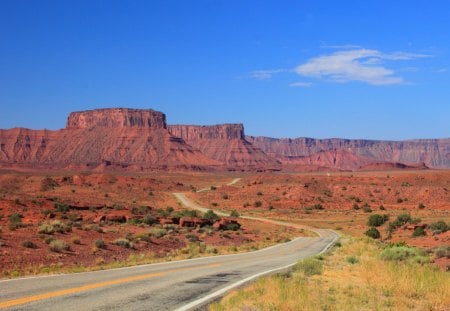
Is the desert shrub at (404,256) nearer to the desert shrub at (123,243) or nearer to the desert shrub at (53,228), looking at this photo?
the desert shrub at (123,243)

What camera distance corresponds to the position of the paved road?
977cm

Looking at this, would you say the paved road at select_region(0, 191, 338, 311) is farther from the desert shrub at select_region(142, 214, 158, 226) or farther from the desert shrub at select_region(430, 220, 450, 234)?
the desert shrub at select_region(430, 220, 450, 234)

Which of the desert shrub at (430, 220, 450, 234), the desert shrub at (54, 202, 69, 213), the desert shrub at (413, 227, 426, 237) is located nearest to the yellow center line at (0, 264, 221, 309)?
the desert shrub at (413, 227, 426, 237)

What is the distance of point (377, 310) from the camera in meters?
9.80

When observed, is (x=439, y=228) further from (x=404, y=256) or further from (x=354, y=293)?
(x=354, y=293)

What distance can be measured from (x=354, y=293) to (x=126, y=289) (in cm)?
486

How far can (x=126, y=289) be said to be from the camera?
11.9 m

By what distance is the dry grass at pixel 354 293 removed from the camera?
9.90 m

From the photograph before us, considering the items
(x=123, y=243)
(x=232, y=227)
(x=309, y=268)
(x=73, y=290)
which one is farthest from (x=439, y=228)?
(x=73, y=290)

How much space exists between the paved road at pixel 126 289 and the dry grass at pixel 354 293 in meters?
1.04

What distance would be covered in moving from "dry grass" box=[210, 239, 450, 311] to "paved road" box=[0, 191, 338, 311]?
104 centimetres

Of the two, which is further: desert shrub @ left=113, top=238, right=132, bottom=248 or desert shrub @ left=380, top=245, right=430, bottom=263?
desert shrub @ left=113, top=238, right=132, bottom=248

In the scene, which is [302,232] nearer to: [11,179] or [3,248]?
[3,248]

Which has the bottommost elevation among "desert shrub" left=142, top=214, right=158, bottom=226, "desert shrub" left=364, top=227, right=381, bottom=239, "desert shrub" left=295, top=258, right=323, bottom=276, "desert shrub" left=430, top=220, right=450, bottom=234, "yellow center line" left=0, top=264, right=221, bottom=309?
"desert shrub" left=364, top=227, right=381, bottom=239
